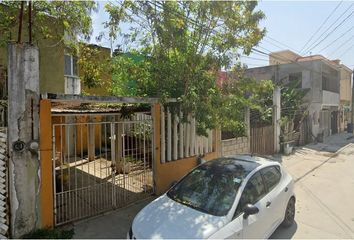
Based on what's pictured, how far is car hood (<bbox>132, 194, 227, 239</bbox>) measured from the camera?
410 centimetres

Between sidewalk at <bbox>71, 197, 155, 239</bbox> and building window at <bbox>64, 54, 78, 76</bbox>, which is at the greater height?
building window at <bbox>64, 54, 78, 76</bbox>

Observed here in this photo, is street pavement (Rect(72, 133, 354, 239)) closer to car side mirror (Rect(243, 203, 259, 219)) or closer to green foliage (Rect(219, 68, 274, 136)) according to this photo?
car side mirror (Rect(243, 203, 259, 219))

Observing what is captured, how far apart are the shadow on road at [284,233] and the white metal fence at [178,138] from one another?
344 centimetres

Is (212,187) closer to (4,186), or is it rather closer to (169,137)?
(169,137)

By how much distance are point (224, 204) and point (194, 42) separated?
450cm

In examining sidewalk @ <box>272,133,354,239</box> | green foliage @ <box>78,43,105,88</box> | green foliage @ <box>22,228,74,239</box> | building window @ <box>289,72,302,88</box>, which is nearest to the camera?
green foliage @ <box>22,228,74,239</box>

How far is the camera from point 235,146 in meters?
12.0

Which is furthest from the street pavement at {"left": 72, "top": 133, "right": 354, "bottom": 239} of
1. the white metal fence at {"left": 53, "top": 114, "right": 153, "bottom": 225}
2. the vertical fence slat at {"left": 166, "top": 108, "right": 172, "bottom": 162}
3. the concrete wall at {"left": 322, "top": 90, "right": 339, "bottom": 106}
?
the concrete wall at {"left": 322, "top": 90, "right": 339, "bottom": 106}

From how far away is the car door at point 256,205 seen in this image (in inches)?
177

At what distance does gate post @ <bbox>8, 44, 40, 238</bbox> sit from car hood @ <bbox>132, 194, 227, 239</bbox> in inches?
85.7

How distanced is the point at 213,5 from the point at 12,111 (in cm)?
495

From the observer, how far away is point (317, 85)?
21500 millimetres

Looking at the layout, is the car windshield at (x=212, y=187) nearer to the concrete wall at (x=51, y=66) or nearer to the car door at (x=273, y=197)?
the car door at (x=273, y=197)

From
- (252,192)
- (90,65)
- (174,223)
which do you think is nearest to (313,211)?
(252,192)
